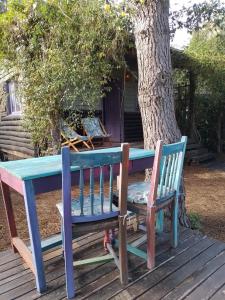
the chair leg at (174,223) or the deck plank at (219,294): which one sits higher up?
the chair leg at (174,223)

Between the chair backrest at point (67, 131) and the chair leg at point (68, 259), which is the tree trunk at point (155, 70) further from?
the chair backrest at point (67, 131)

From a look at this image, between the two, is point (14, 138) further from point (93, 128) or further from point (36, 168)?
point (36, 168)

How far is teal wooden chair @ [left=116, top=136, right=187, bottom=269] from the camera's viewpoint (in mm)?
2076

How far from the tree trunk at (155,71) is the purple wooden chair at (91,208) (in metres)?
1.26

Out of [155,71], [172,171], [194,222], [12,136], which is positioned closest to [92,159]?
[172,171]

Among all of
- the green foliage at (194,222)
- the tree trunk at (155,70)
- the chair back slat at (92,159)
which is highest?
the tree trunk at (155,70)

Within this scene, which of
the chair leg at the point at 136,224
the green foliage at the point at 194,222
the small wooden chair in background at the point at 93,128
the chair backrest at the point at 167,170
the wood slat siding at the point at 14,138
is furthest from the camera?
the small wooden chair in background at the point at 93,128

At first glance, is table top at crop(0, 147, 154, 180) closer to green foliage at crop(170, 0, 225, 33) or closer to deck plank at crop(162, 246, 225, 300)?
deck plank at crop(162, 246, 225, 300)

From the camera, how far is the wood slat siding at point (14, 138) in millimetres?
6637

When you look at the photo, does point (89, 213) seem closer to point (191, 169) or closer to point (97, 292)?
point (97, 292)

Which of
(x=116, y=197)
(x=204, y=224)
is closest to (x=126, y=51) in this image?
(x=204, y=224)

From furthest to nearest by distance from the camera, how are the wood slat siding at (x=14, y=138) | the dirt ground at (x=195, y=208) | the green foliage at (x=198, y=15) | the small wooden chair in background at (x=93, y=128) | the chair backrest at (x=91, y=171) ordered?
the green foliage at (x=198, y=15) < the small wooden chair in background at (x=93, y=128) < the wood slat siding at (x=14, y=138) < the dirt ground at (x=195, y=208) < the chair backrest at (x=91, y=171)

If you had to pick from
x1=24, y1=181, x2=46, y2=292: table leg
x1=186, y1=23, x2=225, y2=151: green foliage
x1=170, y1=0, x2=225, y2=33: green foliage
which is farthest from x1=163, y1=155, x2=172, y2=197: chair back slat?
x1=170, y1=0, x2=225, y2=33: green foliage

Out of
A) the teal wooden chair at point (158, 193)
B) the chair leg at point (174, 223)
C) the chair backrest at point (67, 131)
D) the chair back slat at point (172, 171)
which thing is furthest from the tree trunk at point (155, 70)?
the chair backrest at point (67, 131)
